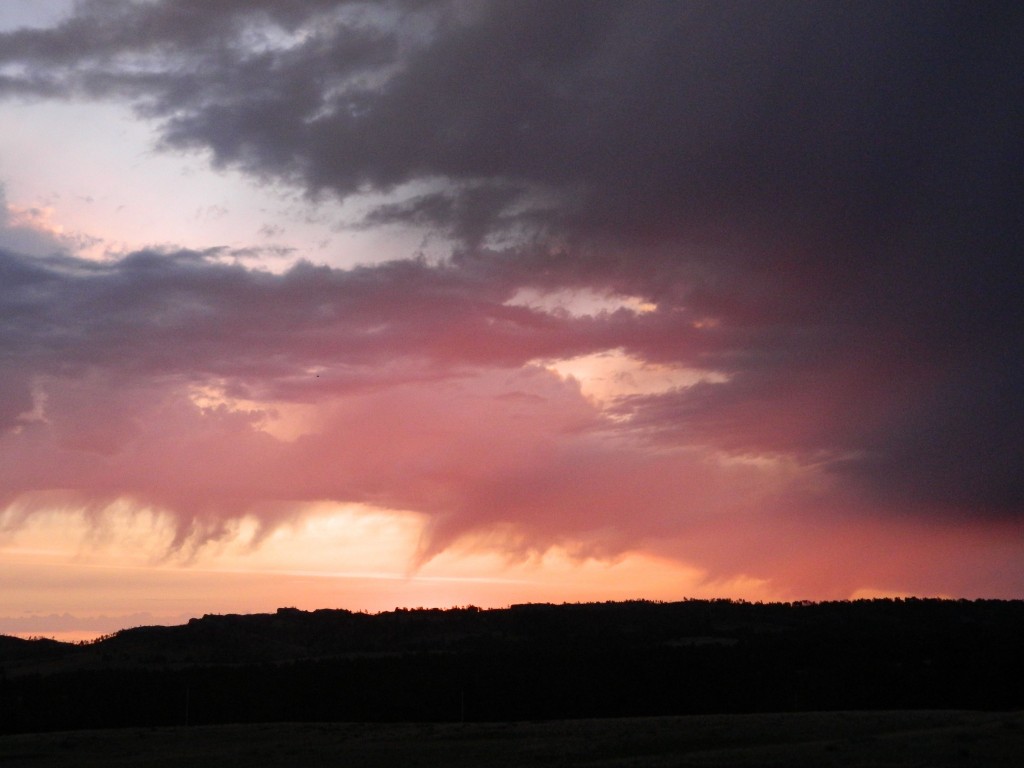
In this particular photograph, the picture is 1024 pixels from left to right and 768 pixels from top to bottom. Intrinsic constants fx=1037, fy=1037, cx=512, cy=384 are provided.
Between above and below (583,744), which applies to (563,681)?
above

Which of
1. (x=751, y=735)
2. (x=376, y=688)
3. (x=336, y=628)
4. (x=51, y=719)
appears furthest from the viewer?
(x=336, y=628)

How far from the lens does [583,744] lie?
136 ft

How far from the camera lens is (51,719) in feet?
238

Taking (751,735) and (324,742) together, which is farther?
(324,742)

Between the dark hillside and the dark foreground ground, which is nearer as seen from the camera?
the dark foreground ground

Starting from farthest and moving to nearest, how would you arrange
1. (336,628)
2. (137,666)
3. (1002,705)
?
1. (336,628)
2. (137,666)
3. (1002,705)

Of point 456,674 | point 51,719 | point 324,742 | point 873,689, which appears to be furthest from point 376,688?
point 873,689

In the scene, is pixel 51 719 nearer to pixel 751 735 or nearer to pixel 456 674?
pixel 456 674

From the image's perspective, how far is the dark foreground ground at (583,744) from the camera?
34.2 metres

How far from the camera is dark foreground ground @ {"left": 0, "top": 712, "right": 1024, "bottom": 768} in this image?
112 feet

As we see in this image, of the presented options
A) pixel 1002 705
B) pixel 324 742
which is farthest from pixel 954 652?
pixel 324 742

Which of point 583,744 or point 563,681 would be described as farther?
point 563,681

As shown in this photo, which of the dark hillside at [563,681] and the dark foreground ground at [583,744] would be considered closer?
the dark foreground ground at [583,744]

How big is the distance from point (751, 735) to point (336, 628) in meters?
96.7
